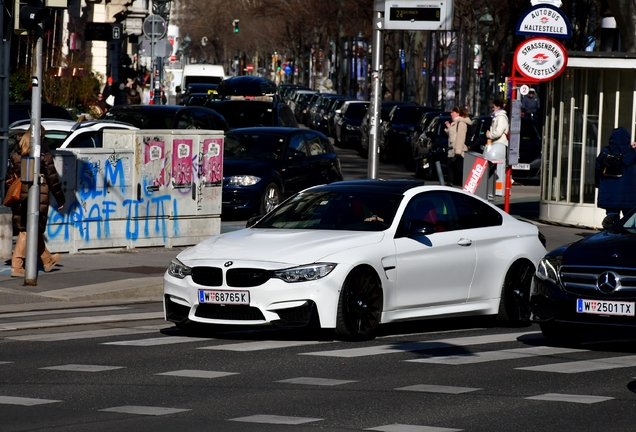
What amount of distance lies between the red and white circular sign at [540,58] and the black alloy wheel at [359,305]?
31.0 ft

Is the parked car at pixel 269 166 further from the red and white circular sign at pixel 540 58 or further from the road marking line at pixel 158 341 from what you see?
the road marking line at pixel 158 341

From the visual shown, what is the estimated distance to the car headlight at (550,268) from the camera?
11.8 metres

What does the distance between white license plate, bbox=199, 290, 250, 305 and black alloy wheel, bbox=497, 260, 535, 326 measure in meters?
2.86

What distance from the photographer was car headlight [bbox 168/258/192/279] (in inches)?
477

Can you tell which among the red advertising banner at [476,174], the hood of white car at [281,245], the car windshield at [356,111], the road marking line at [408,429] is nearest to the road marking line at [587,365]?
the hood of white car at [281,245]

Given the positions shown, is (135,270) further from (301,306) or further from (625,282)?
(625,282)

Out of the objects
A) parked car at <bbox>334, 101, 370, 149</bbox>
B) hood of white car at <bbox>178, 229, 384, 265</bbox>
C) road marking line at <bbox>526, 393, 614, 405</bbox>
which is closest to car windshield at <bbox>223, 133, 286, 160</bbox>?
hood of white car at <bbox>178, 229, 384, 265</bbox>

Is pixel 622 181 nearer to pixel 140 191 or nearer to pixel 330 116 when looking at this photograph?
pixel 140 191

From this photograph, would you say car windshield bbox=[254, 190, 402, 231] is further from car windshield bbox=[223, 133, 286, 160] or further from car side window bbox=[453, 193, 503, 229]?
car windshield bbox=[223, 133, 286, 160]

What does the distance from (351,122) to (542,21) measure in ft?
95.1

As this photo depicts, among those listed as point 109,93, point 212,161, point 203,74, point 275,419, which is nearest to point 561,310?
point 275,419

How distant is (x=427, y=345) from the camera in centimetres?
1206

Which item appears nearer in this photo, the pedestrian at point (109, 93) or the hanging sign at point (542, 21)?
the hanging sign at point (542, 21)

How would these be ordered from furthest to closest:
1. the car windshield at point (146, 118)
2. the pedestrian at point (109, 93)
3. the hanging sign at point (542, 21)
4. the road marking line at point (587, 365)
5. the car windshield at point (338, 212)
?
the pedestrian at point (109, 93) < the car windshield at point (146, 118) < the hanging sign at point (542, 21) < the car windshield at point (338, 212) < the road marking line at point (587, 365)
